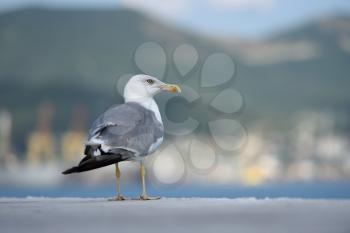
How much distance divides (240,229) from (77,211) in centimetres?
177

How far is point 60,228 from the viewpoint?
604cm

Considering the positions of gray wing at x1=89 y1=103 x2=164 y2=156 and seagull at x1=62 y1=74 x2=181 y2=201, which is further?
gray wing at x1=89 y1=103 x2=164 y2=156

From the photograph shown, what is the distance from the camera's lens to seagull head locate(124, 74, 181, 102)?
848cm

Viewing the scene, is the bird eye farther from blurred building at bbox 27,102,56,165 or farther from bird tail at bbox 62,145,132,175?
blurred building at bbox 27,102,56,165

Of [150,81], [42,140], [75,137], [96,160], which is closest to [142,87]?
[150,81]

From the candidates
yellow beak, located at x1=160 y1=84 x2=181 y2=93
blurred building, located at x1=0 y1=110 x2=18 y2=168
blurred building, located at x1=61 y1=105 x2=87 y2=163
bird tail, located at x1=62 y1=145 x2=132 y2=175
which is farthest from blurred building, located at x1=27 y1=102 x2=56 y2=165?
bird tail, located at x1=62 y1=145 x2=132 y2=175

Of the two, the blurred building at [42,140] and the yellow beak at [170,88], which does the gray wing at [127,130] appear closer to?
the yellow beak at [170,88]

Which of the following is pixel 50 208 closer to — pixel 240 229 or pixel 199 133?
pixel 240 229

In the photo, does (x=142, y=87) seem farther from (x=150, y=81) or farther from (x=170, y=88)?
(x=170, y=88)

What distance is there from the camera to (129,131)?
7.87 metres

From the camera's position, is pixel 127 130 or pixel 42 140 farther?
pixel 42 140

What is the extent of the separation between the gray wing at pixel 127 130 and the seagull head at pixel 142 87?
0.85 feet

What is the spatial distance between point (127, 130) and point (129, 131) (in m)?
0.02

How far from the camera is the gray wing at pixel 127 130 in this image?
7.71 meters
